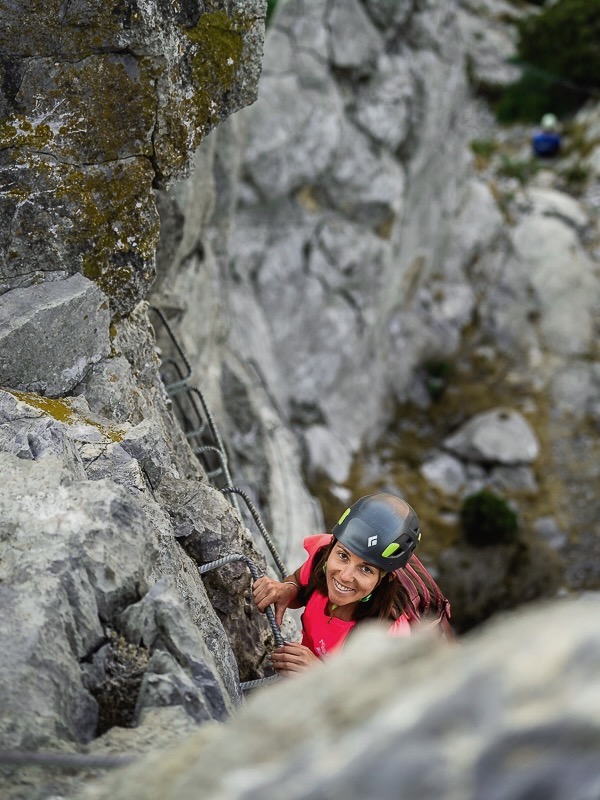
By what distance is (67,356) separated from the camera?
6.12 m

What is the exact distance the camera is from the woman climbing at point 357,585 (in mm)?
5324

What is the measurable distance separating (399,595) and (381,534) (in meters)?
0.75

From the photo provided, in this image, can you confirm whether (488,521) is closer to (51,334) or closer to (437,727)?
(51,334)

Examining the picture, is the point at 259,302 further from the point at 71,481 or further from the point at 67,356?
the point at 71,481

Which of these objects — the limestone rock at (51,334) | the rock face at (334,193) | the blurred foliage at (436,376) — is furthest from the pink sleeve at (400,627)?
the blurred foliage at (436,376)

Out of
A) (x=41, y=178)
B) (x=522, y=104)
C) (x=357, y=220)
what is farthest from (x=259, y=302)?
(x=522, y=104)

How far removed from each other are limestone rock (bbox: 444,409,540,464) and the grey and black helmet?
21061 millimetres

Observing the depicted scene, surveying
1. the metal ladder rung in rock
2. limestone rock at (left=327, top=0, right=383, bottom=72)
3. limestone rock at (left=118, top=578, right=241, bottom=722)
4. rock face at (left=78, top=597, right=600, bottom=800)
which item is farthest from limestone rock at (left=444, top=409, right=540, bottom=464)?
rock face at (left=78, top=597, right=600, bottom=800)

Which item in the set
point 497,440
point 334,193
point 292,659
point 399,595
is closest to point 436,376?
point 497,440

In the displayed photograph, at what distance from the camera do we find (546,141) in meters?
34.8

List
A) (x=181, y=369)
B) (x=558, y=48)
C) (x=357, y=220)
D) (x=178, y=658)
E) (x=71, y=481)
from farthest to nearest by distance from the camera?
(x=558, y=48), (x=357, y=220), (x=181, y=369), (x=71, y=481), (x=178, y=658)

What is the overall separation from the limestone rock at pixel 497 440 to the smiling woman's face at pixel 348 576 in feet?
69.0

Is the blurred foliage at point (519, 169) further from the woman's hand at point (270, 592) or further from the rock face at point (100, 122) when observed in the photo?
the woman's hand at point (270, 592)

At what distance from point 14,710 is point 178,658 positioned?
882mm
